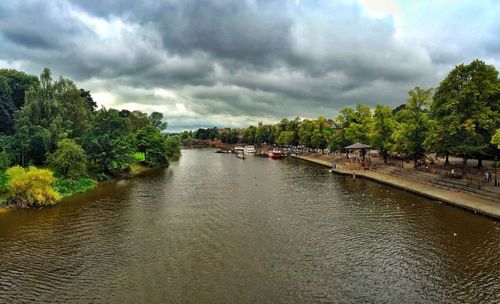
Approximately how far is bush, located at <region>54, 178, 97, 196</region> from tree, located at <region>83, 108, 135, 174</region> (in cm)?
693

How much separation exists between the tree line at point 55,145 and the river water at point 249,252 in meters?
3.76

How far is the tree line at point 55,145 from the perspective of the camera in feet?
112

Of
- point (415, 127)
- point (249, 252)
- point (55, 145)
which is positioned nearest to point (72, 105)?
point (55, 145)

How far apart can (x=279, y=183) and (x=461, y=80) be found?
30.4 metres

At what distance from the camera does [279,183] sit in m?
51.9

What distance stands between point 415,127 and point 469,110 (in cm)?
1057

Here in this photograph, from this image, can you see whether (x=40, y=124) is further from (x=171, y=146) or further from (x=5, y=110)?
(x=171, y=146)

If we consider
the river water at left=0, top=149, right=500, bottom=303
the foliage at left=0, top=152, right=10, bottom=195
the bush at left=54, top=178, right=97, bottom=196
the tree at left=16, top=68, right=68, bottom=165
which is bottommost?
the river water at left=0, top=149, right=500, bottom=303

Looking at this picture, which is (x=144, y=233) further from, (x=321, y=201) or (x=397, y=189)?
(x=397, y=189)

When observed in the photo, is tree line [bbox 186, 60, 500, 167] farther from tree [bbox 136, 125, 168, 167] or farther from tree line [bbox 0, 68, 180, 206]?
tree [bbox 136, 125, 168, 167]

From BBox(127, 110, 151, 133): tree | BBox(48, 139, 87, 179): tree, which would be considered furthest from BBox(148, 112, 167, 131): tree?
BBox(48, 139, 87, 179): tree

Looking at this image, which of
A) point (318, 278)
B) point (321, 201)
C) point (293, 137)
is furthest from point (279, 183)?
point (293, 137)

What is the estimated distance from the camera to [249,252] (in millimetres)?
21484

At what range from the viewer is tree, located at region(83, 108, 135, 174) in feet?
171
